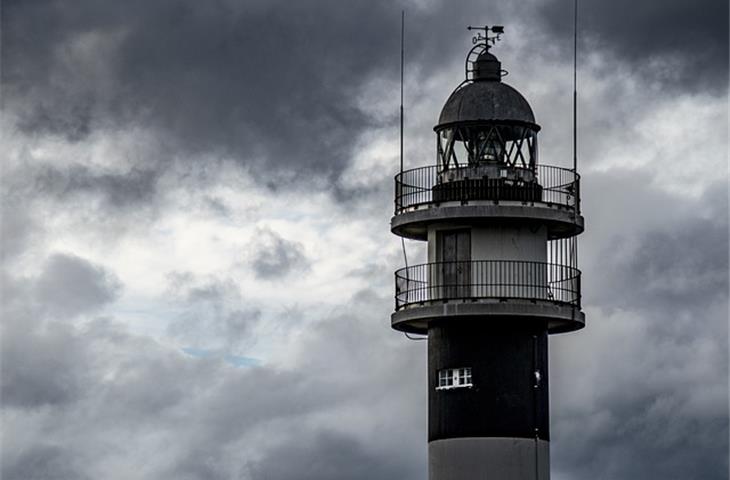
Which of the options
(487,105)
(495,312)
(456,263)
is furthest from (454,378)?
(487,105)

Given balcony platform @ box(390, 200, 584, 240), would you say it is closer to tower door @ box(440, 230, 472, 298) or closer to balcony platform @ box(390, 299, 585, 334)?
tower door @ box(440, 230, 472, 298)

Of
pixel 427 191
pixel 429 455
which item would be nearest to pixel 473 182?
pixel 427 191

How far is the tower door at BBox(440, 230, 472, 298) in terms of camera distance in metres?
94.8

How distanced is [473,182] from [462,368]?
576cm

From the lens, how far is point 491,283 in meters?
94.5

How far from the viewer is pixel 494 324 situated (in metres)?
94.4

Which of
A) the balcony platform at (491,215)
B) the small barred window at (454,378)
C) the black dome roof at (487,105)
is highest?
the black dome roof at (487,105)

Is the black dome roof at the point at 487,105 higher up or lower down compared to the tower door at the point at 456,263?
higher up

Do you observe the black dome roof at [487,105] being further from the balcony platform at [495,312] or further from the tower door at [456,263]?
the balcony platform at [495,312]

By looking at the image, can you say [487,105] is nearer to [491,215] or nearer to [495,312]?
[491,215]

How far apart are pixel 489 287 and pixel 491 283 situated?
14 centimetres

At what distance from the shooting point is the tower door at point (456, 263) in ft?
311

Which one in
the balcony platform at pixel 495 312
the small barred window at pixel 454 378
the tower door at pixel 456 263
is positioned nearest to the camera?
the balcony platform at pixel 495 312

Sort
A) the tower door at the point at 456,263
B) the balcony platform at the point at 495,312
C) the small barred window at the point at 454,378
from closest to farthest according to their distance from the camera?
the balcony platform at the point at 495,312, the small barred window at the point at 454,378, the tower door at the point at 456,263
